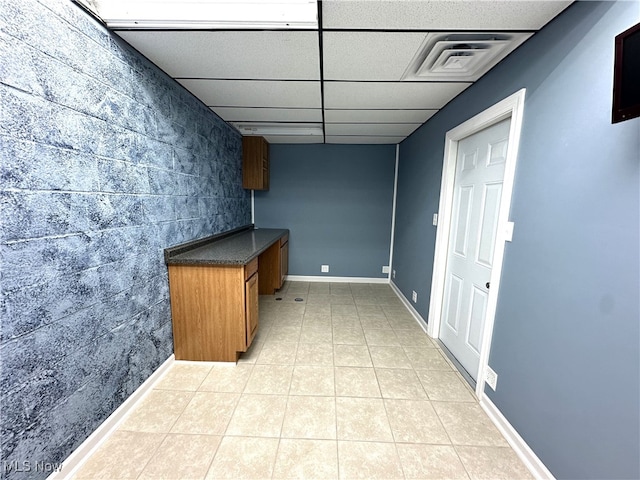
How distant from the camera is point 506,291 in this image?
59.7 inches

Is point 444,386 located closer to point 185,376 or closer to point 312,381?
point 312,381

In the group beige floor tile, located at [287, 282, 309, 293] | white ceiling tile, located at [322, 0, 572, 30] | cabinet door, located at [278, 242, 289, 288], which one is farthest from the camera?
beige floor tile, located at [287, 282, 309, 293]

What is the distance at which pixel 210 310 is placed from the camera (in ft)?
6.58

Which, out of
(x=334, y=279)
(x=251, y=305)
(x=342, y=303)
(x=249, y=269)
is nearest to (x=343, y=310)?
(x=342, y=303)

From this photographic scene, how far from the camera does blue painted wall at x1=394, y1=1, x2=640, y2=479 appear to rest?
91cm

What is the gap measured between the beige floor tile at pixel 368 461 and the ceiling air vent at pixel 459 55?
229cm

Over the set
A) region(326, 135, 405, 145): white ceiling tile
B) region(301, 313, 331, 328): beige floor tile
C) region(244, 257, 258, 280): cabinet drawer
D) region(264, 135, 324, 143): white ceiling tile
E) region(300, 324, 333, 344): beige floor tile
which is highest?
region(326, 135, 405, 145): white ceiling tile

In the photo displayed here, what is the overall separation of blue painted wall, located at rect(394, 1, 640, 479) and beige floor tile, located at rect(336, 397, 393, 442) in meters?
0.74

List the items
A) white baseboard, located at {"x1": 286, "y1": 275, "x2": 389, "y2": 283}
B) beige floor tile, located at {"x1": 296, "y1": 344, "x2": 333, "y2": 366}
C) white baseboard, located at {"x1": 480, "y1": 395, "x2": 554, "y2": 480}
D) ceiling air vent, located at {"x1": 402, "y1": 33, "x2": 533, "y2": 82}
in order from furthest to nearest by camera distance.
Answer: white baseboard, located at {"x1": 286, "y1": 275, "x2": 389, "y2": 283} → beige floor tile, located at {"x1": 296, "y1": 344, "x2": 333, "y2": 366} → ceiling air vent, located at {"x1": 402, "y1": 33, "x2": 533, "y2": 82} → white baseboard, located at {"x1": 480, "y1": 395, "x2": 554, "y2": 480}

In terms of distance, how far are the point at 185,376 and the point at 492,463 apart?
2073mm

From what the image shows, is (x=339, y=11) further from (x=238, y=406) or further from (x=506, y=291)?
(x=238, y=406)

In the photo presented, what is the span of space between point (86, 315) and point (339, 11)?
1.98 m

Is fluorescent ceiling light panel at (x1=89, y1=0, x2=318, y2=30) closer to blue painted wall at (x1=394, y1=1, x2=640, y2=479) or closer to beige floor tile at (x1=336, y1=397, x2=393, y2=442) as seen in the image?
blue painted wall at (x1=394, y1=1, x2=640, y2=479)

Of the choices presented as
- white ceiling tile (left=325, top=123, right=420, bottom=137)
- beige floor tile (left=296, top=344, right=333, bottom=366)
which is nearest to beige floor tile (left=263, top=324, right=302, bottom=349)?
beige floor tile (left=296, top=344, right=333, bottom=366)
